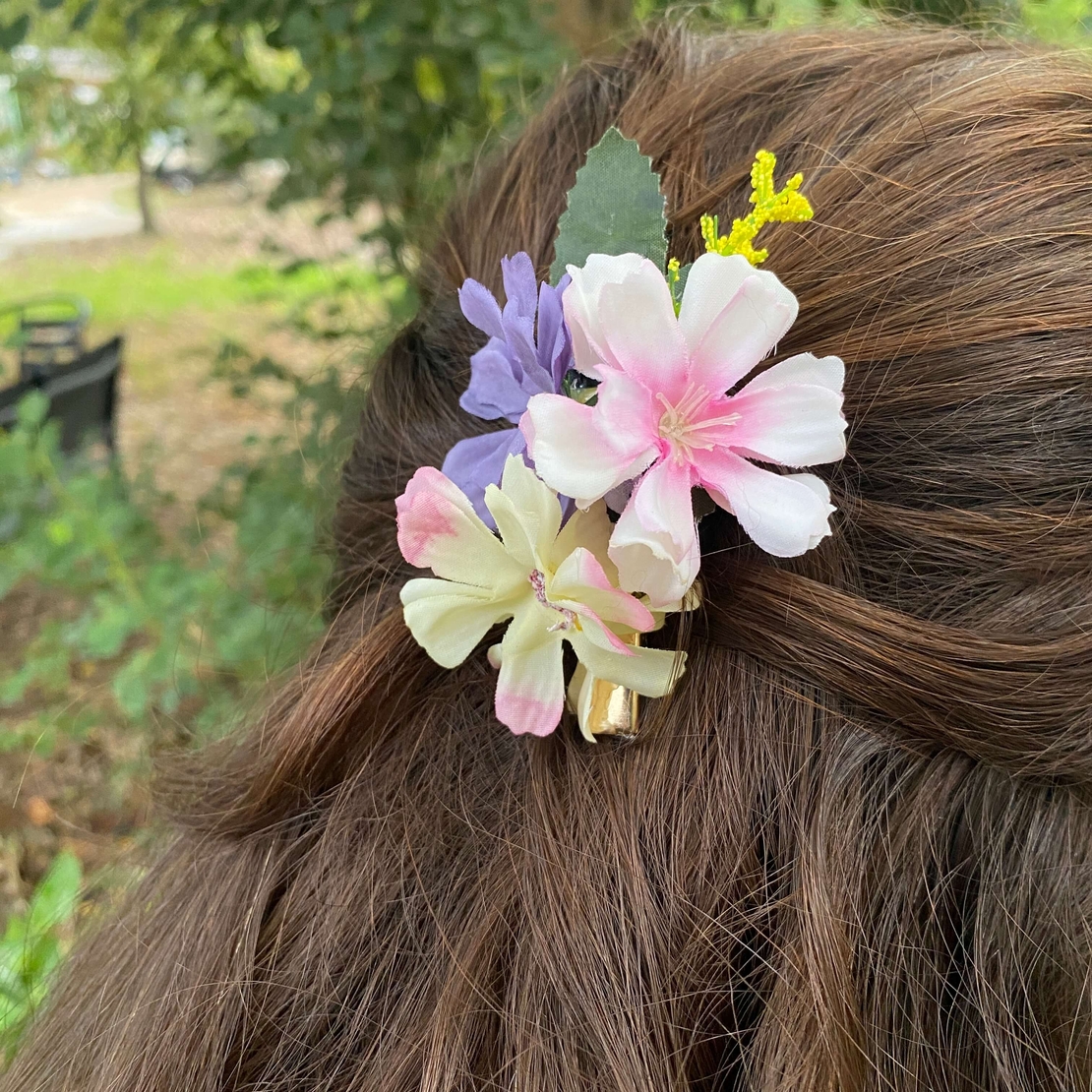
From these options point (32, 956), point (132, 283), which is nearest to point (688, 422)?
point (32, 956)

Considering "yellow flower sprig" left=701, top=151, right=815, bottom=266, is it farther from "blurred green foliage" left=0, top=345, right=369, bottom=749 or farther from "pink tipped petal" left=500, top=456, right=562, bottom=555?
"blurred green foliage" left=0, top=345, right=369, bottom=749

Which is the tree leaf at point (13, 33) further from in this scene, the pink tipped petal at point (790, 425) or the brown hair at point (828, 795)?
the pink tipped petal at point (790, 425)

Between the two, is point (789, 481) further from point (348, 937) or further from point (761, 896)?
point (348, 937)

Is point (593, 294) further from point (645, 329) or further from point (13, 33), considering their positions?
point (13, 33)

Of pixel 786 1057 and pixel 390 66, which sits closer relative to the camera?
pixel 786 1057

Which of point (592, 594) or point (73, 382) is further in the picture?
point (73, 382)

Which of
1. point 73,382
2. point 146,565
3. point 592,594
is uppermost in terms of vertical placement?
point 592,594

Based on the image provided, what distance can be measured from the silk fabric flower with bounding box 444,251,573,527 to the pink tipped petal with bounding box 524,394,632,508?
8cm

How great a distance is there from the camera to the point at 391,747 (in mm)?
610

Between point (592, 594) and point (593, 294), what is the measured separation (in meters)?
0.15

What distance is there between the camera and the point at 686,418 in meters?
0.47

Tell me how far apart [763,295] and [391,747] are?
0.37m

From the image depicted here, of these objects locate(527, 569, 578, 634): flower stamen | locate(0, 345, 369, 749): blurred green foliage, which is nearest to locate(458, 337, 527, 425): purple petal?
locate(527, 569, 578, 634): flower stamen

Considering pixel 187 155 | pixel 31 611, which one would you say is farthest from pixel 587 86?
pixel 31 611
